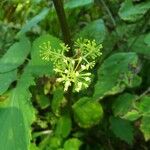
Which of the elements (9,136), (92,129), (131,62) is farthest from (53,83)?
(9,136)

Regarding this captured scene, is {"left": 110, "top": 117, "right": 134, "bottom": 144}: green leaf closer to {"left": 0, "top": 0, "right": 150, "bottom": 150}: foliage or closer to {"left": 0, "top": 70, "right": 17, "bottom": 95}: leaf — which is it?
{"left": 0, "top": 0, "right": 150, "bottom": 150}: foliage

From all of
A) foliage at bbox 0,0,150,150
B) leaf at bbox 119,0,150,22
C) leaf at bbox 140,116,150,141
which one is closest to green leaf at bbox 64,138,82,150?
foliage at bbox 0,0,150,150

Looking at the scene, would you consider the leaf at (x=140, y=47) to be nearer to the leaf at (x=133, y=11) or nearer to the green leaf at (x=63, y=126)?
the leaf at (x=133, y=11)

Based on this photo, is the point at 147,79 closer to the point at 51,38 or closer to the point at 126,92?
the point at 126,92

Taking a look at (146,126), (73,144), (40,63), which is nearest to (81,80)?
(40,63)

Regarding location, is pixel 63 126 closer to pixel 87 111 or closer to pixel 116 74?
pixel 87 111
